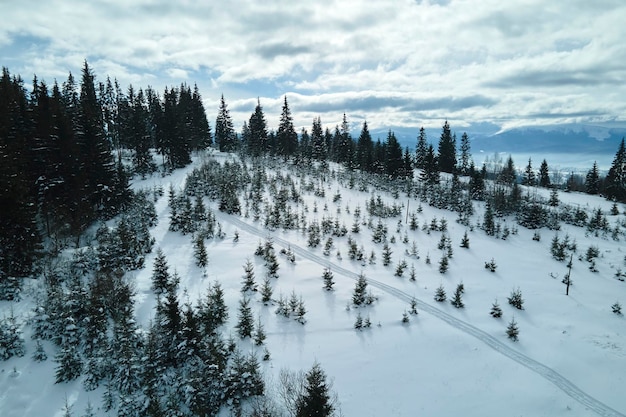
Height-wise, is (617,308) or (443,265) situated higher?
(443,265)

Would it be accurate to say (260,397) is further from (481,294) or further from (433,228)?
(433,228)

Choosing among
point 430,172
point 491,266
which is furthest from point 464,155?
point 491,266

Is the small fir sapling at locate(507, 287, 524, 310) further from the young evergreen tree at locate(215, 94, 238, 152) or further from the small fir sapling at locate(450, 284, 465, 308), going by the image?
the young evergreen tree at locate(215, 94, 238, 152)

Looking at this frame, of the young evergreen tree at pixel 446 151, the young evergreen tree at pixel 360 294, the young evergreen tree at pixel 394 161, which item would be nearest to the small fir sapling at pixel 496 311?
the young evergreen tree at pixel 360 294

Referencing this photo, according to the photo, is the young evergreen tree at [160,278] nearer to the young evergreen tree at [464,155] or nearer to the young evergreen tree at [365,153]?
the young evergreen tree at [365,153]

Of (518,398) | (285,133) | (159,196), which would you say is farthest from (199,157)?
(518,398)

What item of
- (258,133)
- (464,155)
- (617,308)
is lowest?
(617,308)

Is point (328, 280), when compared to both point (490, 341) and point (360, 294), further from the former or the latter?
point (490, 341)
